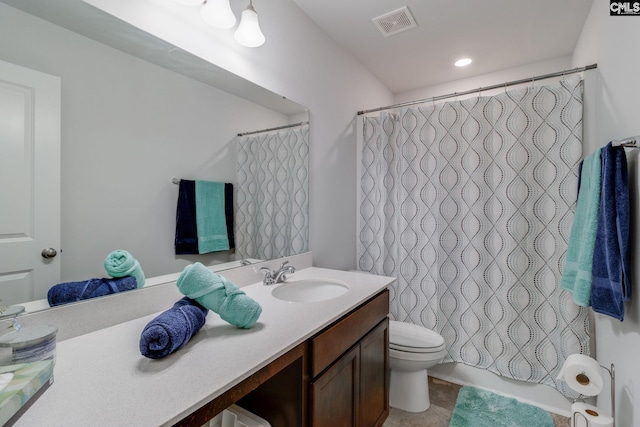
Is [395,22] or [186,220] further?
[395,22]

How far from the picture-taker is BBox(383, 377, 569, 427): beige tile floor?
5.41 ft

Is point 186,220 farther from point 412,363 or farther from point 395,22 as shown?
point 395,22

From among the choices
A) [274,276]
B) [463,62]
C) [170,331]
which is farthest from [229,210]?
[463,62]

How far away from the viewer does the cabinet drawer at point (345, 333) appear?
3.11 feet

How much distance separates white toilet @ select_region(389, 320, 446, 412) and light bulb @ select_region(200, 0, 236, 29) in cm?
186

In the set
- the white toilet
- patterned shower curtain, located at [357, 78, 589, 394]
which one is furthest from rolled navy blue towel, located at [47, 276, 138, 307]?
patterned shower curtain, located at [357, 78, 589, 394]

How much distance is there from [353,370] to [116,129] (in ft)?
4.14

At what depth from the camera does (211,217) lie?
4.25ft

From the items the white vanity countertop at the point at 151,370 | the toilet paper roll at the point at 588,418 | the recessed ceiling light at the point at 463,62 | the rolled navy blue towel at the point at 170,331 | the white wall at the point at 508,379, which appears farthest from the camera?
the recessed ceiling light at the point at 463,62

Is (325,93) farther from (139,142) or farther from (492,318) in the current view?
(492,318)

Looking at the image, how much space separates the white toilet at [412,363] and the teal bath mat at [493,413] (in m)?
0.20

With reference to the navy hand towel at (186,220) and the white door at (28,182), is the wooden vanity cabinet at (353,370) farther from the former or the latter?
the white door at (28,182)

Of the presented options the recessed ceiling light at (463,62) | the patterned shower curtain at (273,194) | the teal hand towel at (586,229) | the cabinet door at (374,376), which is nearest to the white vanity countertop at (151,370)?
the cabinet door at (374,376)

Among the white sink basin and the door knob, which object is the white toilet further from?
the door knob
